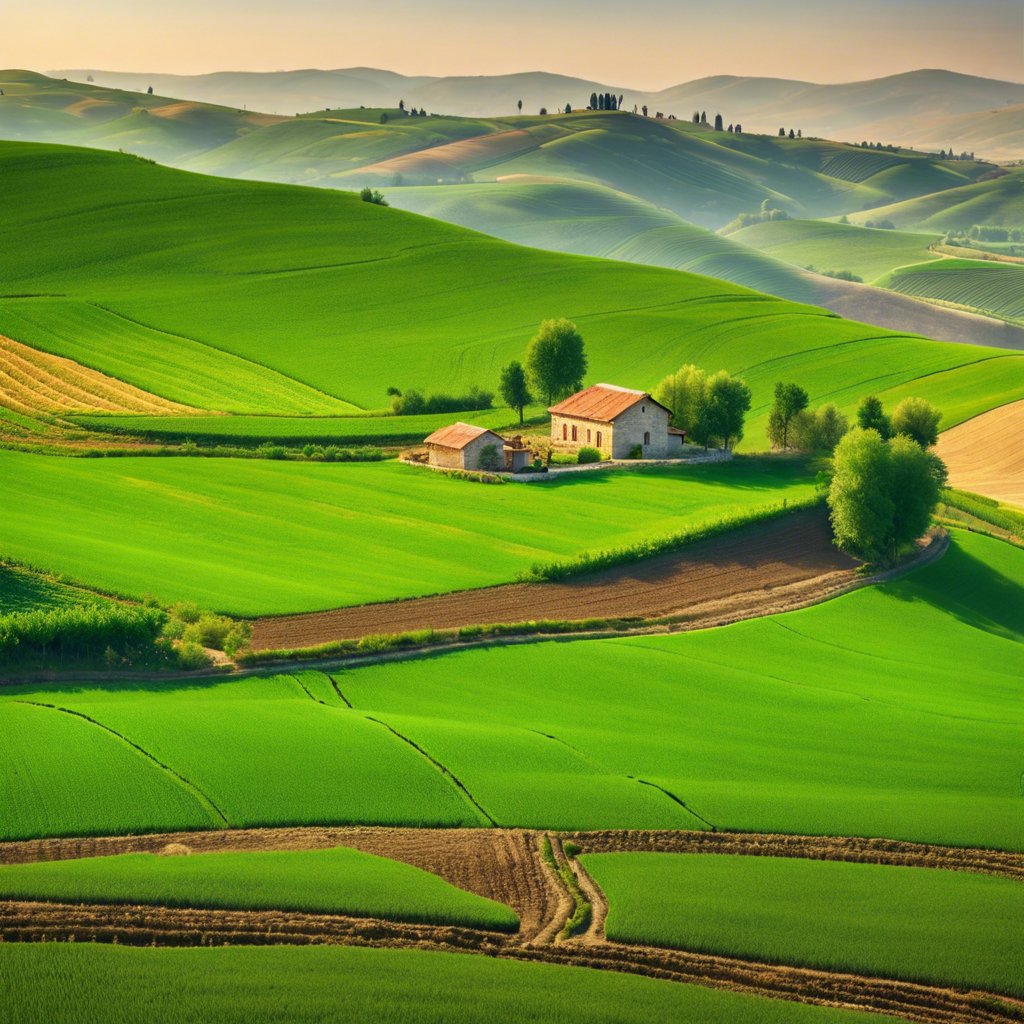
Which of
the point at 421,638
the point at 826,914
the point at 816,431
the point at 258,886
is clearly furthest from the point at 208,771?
the point at 816,431

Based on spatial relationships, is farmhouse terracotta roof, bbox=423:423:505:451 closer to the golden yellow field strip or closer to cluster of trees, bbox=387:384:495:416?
cluster of trees, bbox=387:384:495:416

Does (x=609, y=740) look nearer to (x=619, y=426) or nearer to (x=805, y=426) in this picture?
(x=619, y=426)

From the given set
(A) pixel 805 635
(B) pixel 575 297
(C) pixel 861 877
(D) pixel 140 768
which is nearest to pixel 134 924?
(D) pixel 140 768

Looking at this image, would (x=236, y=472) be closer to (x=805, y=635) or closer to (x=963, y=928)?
(x=805, y=635)

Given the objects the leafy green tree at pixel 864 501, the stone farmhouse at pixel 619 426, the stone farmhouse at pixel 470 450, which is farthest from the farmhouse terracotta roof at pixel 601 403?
the leafy green tree at pixel 864 501

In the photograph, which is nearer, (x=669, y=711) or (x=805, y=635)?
(x=669, y=711)

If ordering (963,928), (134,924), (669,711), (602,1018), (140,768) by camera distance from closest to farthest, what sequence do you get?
(602,1018) → (134,924) → (963,928) → (140,768) → (669,711)

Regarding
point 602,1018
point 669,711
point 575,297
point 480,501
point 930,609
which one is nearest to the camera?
point 602,1018

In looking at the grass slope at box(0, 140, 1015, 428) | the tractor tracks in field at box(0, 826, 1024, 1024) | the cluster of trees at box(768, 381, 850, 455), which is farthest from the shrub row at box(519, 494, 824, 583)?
the grass slope at box(0, 140, 1015, 428)
